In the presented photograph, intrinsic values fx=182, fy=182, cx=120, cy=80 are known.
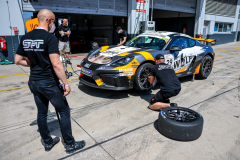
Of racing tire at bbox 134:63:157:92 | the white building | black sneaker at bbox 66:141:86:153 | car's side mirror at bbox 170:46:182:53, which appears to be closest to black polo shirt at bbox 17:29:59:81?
black sneaker at bbox 66:141:86:153

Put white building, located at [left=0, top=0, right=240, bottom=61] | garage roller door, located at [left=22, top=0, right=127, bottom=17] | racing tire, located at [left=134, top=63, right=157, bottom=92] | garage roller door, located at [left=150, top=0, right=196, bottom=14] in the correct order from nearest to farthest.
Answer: racing tire, located at [left=134, top=63, right=157, bottom=92], white building, located at [left=0, top=0, right=240, bottom=61], garage roller door, located at [left=22, top=0, right=127, bottom=17], garage roller door, located at [left=150, top=0, right=196, bottom=14]

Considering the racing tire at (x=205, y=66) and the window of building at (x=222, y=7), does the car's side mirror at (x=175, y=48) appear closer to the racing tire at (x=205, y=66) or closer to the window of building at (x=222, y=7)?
the racing tire at (x=205, y=66)

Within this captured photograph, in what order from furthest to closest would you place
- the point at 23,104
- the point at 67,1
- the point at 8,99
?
the point at 67,1
the point at 8,99
the point at 23,104

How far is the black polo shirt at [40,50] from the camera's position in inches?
78.9

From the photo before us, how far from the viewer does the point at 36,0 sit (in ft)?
28.2

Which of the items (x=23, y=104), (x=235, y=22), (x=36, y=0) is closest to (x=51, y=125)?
(x=23, y=104)

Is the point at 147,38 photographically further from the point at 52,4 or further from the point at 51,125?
the point at 52,4

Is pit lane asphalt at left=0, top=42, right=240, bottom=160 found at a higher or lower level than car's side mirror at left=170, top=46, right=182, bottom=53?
lower

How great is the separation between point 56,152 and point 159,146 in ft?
4.63

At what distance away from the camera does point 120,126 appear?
305 centimetres

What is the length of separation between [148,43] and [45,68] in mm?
3517

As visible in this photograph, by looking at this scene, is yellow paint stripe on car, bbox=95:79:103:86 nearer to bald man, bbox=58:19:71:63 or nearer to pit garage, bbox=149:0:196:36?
bald man, bbox=58:19:71:63

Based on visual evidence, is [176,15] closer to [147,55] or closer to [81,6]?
[81,6]

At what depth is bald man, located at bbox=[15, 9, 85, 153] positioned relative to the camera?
2.02 metres
